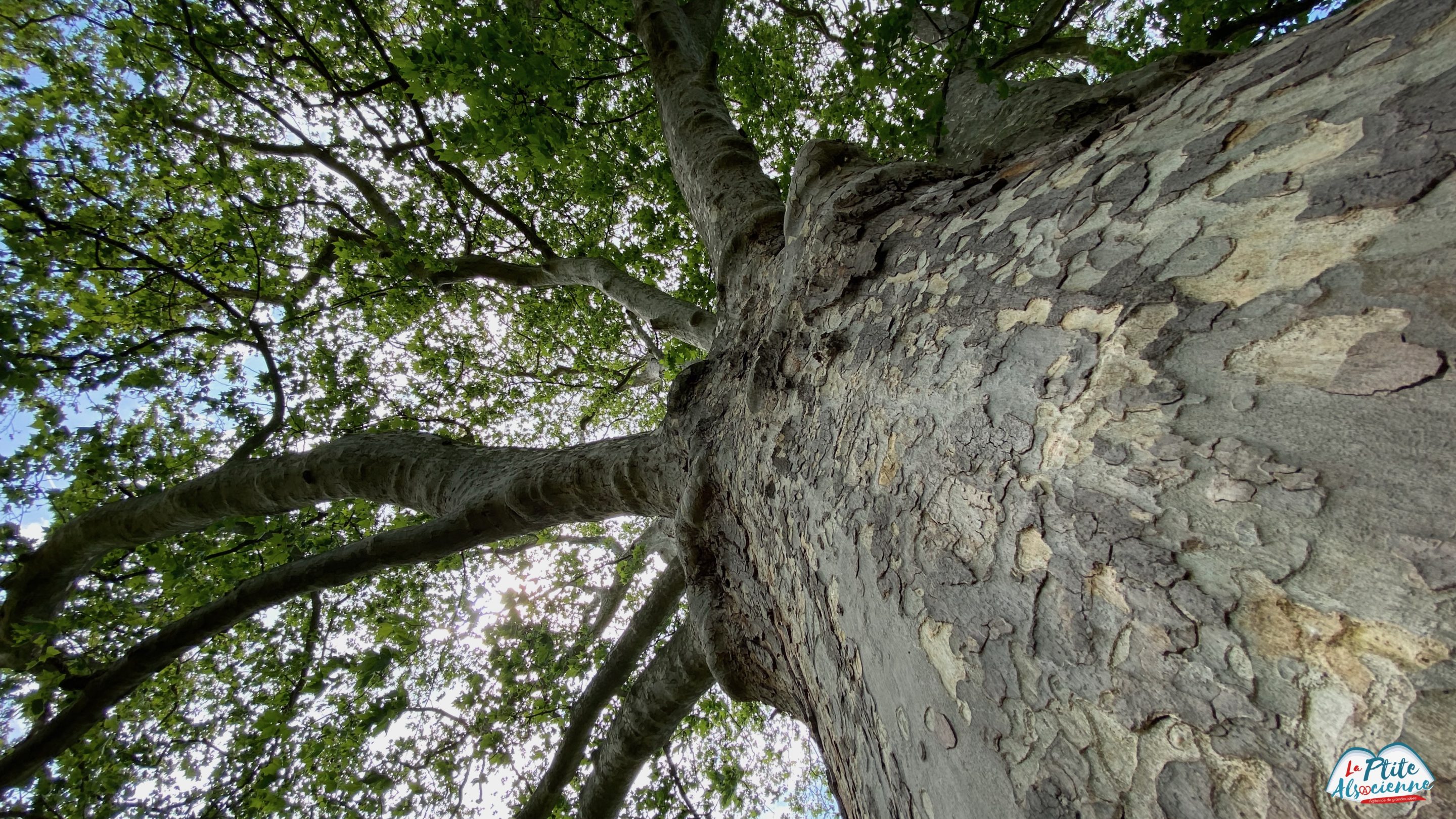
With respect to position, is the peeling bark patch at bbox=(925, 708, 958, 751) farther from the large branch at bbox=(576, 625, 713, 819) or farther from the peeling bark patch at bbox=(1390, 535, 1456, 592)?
the large branch at bbox=(576, 625, 713, 819)

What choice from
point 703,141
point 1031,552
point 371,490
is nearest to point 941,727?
point 1031,552

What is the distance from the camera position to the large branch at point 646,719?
131 inches

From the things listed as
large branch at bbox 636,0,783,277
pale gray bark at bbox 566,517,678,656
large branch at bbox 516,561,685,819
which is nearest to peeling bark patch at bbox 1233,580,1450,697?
large branch at bbox 636,0,783,277

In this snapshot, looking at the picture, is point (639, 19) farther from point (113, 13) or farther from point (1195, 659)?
point (1195, 659)

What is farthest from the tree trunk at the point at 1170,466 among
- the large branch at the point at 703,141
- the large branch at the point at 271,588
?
the large branch at the point at 271,588

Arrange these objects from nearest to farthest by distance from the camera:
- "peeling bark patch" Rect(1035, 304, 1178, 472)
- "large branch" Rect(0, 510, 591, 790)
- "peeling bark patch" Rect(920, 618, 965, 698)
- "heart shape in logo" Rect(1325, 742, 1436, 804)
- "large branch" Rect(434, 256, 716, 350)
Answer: "heart shape in logo" Rect(1325, 742, 1436, 804)
"peeling bark patch" Rect(1035, 304, 1178, 472)
"peeling bark patch" Rect(920, 618, 965, 698)
"large branch" Rect(0, 510, 591, 790)
"large branch" Rect(434, 256, 716, 350)

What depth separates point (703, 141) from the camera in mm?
3281

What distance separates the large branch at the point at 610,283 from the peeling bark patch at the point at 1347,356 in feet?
8.79

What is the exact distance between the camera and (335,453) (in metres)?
3.23

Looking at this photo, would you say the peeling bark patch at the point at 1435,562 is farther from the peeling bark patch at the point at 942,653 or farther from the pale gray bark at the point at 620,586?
the pale gray bark at the point at 620,586

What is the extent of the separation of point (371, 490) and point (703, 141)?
2.71 metres

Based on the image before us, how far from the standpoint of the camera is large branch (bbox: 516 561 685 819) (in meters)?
4.08

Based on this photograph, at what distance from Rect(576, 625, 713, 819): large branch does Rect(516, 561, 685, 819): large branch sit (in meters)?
0.22

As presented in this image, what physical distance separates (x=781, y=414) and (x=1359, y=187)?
114cm
